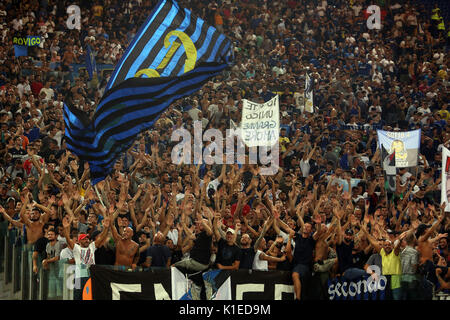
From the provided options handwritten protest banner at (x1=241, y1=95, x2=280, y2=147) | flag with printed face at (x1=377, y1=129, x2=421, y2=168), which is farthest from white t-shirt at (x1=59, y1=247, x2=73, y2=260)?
flag with printed face at (x1=377, y1=129, x2=421, y2=168)

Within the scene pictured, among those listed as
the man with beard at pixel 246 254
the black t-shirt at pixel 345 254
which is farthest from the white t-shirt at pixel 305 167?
the man with beard at pixel 246 254

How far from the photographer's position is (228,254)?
11.3 metres

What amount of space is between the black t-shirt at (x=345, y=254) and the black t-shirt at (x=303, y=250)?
48 centimetres

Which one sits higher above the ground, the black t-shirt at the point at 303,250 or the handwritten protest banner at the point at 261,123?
Answer: the handwritten protest banner at the point at 261,123

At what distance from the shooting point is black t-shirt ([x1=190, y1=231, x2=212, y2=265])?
36.3 feet

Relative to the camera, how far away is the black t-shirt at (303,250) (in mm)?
10961

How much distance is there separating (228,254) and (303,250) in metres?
0.98

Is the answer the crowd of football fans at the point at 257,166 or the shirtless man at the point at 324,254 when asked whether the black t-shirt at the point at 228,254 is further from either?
the shirtless man at the point at 324,254

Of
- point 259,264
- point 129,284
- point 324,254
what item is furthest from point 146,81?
point 324,254

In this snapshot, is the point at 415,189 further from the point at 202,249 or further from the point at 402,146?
the point at 202,249

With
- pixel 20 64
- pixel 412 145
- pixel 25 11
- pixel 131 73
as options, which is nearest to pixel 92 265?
pixel 131 73

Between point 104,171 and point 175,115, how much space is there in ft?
21.5

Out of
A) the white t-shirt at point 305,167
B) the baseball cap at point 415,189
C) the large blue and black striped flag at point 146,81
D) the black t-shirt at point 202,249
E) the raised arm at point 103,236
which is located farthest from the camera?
the white t-shirt at point 305,167

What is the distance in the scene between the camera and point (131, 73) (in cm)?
1167
